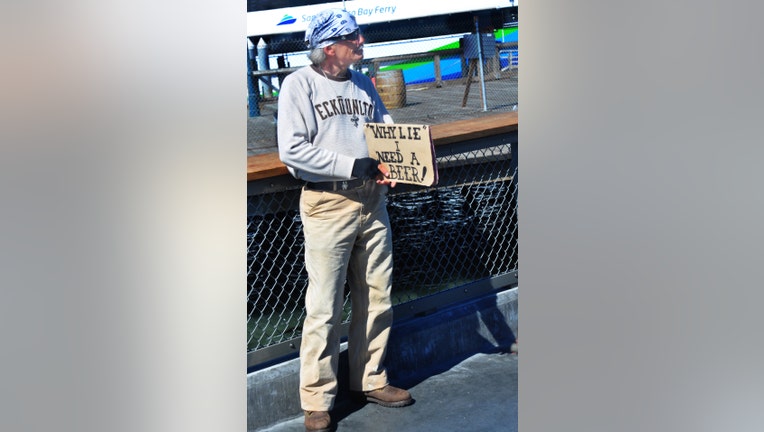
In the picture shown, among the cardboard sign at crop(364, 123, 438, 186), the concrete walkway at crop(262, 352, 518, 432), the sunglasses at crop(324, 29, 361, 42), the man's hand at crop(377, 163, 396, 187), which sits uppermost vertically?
the sunglasses at crop(324, 29, 361, 42)

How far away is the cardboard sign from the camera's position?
1.89m

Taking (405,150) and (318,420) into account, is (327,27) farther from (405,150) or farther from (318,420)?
(318,420)

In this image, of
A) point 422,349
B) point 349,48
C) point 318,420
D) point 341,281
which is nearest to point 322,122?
point 349,48

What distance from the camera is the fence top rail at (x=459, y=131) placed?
81.4 inches

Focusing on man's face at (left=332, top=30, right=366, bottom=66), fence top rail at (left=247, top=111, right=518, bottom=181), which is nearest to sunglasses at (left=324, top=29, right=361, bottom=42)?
man's face at (left=332, top=30, right=366, bottom=66)

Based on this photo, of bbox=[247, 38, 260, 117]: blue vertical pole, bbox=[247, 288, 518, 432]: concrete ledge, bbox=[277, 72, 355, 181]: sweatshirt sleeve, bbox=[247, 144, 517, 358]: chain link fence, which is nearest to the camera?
bbox=[247, 38, 260, 117]: blue vertical pole

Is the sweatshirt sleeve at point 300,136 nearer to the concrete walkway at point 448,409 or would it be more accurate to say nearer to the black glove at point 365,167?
the black glove at point 365,167

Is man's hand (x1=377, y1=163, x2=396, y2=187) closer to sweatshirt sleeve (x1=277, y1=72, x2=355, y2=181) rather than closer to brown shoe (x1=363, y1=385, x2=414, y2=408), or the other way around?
sweatshirt sleeve (x1=277, y1=72, x2=355, y2=181)

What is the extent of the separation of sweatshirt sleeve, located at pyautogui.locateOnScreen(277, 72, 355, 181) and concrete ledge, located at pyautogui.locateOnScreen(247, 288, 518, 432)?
58 centimetres

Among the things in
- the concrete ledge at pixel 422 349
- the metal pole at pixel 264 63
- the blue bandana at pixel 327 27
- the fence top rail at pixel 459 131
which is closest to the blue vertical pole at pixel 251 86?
the metal pole at pixel 264 63

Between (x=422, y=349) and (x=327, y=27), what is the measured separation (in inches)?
41.2

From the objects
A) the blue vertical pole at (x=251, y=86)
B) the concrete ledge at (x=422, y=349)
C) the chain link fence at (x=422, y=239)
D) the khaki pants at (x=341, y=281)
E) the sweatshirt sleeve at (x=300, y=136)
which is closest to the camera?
the blue vertical pole at (x=251, y=86)
